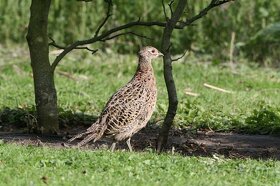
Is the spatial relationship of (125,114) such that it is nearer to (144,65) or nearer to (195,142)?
(144,65)

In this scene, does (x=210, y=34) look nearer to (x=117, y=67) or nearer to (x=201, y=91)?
(x=117, y=67)

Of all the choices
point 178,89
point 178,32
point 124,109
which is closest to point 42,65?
point 124,109

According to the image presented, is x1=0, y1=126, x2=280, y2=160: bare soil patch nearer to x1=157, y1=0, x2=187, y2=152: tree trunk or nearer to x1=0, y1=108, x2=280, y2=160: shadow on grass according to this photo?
x1=0, y1=108, x2=280, y2=160: shadow on grass

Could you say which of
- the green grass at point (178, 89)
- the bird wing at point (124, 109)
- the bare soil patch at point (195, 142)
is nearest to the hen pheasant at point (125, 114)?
the bird wing at point (124, 109)

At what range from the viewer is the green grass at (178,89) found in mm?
10711

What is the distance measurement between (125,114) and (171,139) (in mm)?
1138

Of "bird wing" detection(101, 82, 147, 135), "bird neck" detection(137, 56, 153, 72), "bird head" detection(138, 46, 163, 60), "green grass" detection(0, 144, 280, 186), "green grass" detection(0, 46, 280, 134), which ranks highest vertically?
"bird head" detection(138, 46, 163, 60)

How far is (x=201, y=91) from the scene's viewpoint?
44.5 ft

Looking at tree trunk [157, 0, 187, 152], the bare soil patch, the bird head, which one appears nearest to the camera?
tree trunk [157, 0, 187, 152]

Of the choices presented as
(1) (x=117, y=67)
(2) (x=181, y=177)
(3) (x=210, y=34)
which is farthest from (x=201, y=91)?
(2) (x=181, y=177)

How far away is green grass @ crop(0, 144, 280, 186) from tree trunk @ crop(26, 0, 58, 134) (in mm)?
1589

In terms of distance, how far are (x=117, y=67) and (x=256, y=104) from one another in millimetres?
3788

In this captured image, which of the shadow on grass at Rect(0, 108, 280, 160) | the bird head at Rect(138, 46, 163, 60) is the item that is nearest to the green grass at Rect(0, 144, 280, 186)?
the shadow on grass at Rect(0, 108, 280, 160)

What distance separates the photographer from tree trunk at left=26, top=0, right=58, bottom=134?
9.75 metres
